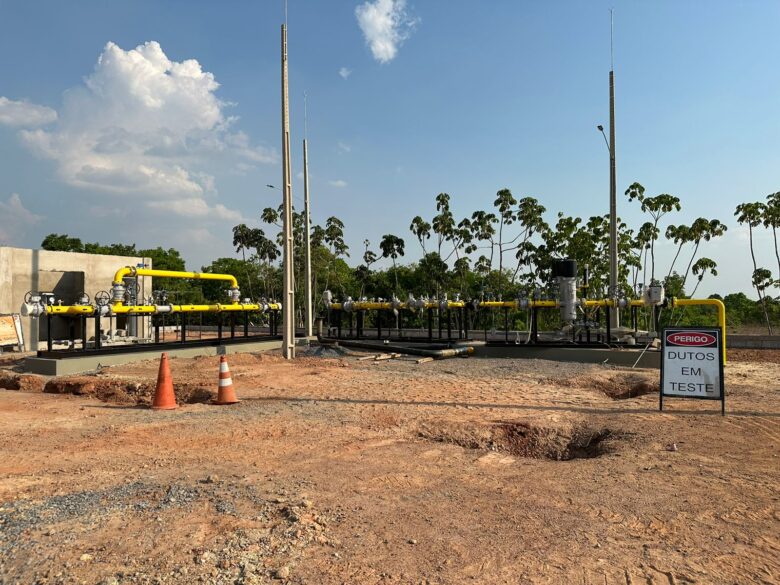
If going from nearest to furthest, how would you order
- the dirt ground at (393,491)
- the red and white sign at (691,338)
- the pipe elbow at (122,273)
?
the dirt ground at (393,491) → the red and white sign at (691,338) → the pipe elbow at (122,273)

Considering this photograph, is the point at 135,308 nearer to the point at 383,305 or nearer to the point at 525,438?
the point at 383,305

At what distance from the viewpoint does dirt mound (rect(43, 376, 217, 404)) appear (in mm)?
9656

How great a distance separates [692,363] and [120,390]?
10.1 m

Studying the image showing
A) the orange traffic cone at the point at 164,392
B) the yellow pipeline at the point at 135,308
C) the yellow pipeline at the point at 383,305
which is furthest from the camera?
the yellow pipeline at the point at 383,305

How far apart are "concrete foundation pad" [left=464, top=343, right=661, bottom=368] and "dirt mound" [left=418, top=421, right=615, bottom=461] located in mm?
7749

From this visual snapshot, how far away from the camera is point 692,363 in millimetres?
7859

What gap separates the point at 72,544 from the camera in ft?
11.4

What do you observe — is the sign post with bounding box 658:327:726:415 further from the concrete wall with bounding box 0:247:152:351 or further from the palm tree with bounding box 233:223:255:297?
the palm tree with bounding box 233:223:255:297

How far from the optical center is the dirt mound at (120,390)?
31.7 feet

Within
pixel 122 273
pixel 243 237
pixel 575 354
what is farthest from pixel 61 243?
pixel 575 354

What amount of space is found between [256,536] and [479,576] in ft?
4.99

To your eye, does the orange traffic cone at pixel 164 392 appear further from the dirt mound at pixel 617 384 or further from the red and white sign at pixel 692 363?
the red and white sign at pixel 692 363

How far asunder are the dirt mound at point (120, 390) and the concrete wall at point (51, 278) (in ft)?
34.3

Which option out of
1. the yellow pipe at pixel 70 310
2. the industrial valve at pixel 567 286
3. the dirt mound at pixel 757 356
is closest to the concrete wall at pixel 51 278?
the yellow pipe at pixel 70 310
